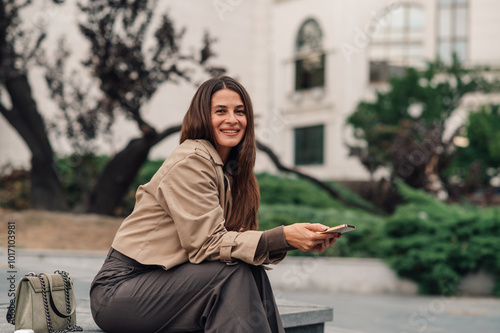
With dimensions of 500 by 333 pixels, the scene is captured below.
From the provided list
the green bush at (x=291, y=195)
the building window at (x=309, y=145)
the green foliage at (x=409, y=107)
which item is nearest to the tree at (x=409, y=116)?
the green foliage at (x=409, y=107)

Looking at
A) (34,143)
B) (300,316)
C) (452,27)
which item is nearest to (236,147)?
(300,316)

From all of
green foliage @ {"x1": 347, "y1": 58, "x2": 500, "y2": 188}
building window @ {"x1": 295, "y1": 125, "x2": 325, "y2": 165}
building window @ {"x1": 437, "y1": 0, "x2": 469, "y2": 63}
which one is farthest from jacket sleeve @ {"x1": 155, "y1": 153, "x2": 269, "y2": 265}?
building window @ {"x1": 295, "y1": 125, "x2": 325, "y2": 165}

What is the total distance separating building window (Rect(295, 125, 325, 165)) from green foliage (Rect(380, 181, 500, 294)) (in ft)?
74.0

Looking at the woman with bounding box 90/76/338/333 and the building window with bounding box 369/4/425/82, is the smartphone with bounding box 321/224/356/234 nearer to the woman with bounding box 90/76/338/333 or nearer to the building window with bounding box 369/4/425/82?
the woman with bounding box 90/76/338/333

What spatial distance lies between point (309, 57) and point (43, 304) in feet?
100

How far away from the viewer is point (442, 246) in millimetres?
8273

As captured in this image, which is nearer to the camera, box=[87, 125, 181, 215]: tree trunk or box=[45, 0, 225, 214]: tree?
box=[45, 0, 225, 214]: tree

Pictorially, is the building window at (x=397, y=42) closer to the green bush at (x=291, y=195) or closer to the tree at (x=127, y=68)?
the green bush at (x=291, y=195)

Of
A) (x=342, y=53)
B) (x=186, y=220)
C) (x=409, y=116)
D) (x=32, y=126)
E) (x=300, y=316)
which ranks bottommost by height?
(x=300, y=316)

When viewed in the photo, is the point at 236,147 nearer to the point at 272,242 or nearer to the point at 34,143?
the point at 272,242

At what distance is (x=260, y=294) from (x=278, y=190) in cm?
1116

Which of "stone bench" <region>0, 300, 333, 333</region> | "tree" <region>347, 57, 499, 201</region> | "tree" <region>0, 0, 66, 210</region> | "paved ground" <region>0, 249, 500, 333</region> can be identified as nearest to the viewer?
"stone bench" <region>0, 300, 333, 333</region>

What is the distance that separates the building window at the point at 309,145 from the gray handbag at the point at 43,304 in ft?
93.9

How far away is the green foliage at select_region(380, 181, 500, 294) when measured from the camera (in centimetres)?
820
